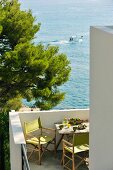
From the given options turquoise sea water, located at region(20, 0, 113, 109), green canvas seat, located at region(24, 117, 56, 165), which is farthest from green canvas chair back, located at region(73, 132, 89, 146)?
turquoise sea water, located at region(20, 0, 113, 109)

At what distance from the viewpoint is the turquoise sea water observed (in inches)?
2035

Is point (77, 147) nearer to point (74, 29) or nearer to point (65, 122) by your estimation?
point (65, 122)

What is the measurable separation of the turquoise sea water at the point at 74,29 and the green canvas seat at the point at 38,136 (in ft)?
119

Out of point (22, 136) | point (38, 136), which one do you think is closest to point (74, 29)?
point (38, 136)

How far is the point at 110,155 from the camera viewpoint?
488 centimetres

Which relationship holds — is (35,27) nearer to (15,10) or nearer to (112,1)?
(15,10)

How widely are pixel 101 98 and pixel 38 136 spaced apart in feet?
15.0

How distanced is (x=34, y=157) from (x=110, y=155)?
4.56 meters

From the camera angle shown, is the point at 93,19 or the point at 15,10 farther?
the point at 93,19

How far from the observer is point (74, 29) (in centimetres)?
8262

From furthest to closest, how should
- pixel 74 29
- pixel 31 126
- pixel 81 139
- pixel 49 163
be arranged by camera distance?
pixel 74 29, pixel 31 126, pixel 49 163, pixel 81 139

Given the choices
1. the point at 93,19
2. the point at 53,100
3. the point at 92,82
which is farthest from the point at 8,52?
the point at 93,19

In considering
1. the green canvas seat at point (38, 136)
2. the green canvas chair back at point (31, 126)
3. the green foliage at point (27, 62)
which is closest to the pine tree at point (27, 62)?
the green foliage at point (27, 62)

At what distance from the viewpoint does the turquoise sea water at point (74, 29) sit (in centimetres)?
5168
